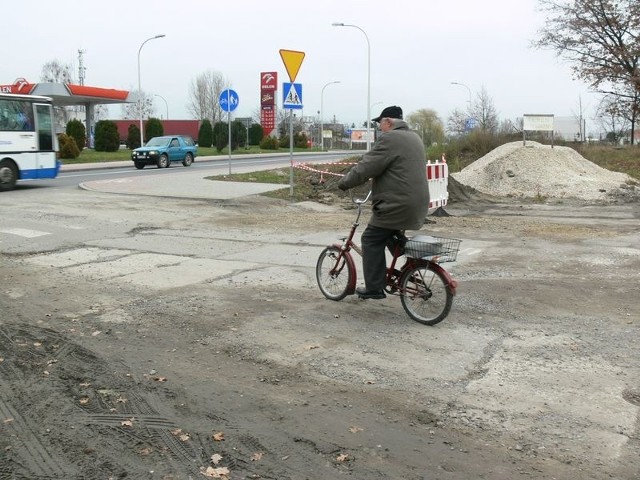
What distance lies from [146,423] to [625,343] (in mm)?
4085

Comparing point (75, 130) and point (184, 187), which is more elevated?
point (75, 130)

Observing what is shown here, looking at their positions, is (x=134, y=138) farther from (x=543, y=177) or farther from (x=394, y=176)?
(x=394, y=176)

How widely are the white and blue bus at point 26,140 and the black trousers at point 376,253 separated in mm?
16580

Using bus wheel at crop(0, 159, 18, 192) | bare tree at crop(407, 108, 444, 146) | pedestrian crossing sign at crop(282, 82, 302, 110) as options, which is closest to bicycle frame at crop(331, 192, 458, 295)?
pedestrian crossing sign at crop(282, 82, 302, 110)

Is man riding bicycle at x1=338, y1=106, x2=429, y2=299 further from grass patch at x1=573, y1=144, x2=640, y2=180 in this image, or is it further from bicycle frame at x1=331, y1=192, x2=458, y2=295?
grass patch at x1=573, y1=144, x2=640, y2=180

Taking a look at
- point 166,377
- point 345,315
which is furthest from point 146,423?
point 345,315

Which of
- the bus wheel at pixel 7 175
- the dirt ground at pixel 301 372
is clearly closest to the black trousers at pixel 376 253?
the dirt ground at pixel 301 372

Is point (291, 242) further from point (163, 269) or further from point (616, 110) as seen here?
point (616, 110)

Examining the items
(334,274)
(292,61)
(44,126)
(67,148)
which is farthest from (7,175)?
(67,148)

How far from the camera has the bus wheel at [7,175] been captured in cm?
1956

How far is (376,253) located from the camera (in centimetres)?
637

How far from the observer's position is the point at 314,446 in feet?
12.4

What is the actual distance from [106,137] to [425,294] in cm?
4492

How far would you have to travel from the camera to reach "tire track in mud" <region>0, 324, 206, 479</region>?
3.52m
